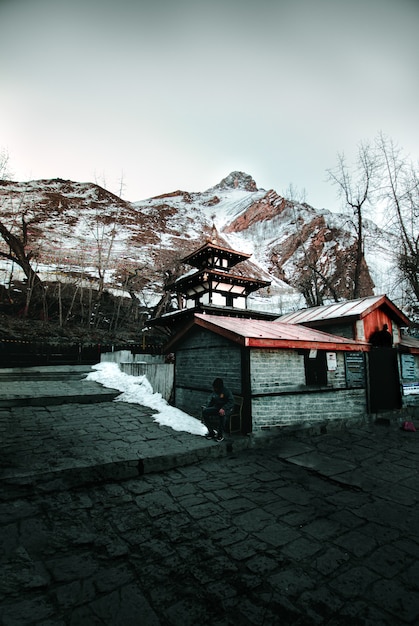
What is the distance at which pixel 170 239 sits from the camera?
67250 mm

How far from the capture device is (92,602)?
2.42m

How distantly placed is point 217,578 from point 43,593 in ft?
5.19

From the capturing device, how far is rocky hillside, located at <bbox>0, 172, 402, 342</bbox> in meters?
33.1

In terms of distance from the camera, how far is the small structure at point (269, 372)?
7148mm

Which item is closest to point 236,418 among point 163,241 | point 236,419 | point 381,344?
point 236,419

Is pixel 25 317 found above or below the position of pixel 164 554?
above

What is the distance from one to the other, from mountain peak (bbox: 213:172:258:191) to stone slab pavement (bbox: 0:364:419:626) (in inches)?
5798

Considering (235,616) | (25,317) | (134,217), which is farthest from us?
(134,217)

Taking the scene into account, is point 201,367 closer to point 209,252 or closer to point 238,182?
point 209,252

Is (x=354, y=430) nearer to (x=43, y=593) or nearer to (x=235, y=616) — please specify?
(x=235, y=616)

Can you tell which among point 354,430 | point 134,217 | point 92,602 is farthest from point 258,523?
point 134,217

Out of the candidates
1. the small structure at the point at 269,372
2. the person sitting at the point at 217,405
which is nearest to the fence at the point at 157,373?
the small structure at the point at 269,372

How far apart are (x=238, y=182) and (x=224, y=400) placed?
150 metres

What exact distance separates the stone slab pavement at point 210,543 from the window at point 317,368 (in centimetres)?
341
